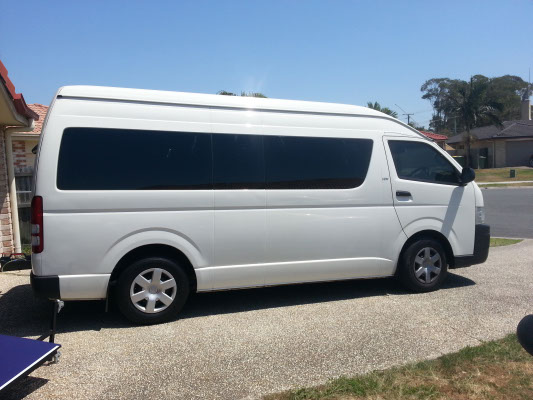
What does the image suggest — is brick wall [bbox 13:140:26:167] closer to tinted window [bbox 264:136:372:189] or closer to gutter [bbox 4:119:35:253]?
gutter [bbox 4:119:35:253]

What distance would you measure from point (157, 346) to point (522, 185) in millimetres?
32955

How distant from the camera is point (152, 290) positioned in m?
5.00

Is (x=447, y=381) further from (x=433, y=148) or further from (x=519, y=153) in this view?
(x=519, y=153)

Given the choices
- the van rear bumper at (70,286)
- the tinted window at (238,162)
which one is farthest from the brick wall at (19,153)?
the tinted window at (238,162)

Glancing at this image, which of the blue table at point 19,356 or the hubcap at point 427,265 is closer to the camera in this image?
the blue table at point 19,356

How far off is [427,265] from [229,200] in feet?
9.47

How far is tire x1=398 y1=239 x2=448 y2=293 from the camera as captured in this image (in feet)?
19.9

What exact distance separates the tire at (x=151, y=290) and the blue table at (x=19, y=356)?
1.10m

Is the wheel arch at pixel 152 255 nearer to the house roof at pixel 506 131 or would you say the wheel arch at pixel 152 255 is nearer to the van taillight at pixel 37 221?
the van taillight at pixel 37 221

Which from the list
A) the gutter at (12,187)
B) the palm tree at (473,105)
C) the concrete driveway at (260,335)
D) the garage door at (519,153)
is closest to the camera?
the concrete driveway at (260,335)

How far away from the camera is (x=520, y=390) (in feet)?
11.3

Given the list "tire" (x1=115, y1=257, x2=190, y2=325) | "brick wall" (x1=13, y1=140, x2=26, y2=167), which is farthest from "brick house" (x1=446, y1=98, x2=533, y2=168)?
"tire" (x1=115, y1=257, x2=190, y2=325)

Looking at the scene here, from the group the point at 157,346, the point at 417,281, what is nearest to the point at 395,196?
the point at 417,281

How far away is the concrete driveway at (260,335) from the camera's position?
3.74 m
